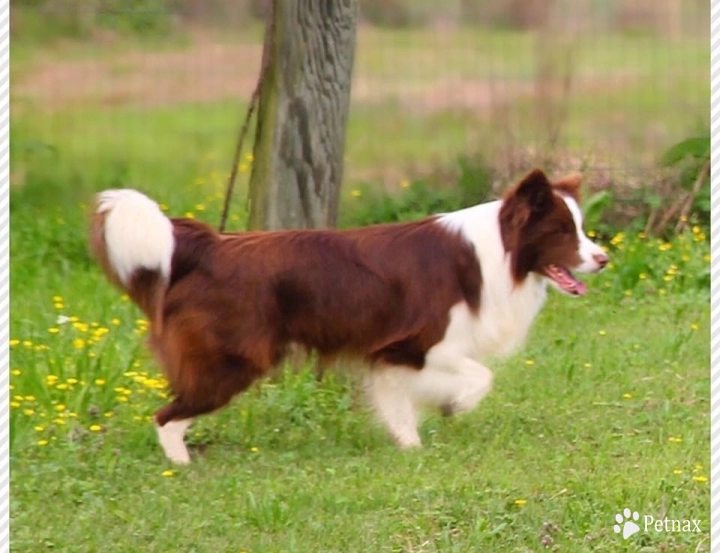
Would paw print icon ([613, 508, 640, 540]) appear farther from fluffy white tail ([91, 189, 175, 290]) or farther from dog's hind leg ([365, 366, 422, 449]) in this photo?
fluffy white tail ([91, 189, 175, 290])

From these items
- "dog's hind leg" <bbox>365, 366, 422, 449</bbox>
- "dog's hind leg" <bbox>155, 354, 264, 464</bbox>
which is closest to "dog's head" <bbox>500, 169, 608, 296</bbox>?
"dog's hind leg" <bbox>365, 366, 422, 449</bbox>

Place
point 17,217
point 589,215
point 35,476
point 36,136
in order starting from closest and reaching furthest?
point 35,476 < point 589,215 < point 17,217 < point 36,136

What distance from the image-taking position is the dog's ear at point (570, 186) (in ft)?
19.0

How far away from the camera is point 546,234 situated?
5.71 meters

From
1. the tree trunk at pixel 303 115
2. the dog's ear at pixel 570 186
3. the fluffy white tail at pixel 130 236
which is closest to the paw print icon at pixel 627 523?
the dog's ear at pixel 570 186

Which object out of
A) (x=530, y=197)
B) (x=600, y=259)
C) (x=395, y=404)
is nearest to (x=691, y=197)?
(x=600, y=259)

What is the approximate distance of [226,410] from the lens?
6.10 metres

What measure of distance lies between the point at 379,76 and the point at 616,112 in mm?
1709

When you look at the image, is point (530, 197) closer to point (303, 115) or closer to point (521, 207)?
point (521, 207)

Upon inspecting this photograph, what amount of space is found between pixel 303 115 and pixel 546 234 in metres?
1.28

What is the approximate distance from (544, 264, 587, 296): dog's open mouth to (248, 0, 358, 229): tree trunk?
3.92 feet

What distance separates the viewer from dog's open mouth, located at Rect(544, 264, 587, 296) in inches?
228

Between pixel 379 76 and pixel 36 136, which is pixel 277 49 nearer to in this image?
pixel 379 76

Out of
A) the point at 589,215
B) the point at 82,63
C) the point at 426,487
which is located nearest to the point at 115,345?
the point at 426,487
